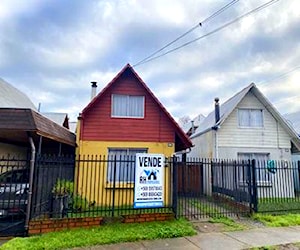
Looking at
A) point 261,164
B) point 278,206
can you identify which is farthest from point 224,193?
point 261,164

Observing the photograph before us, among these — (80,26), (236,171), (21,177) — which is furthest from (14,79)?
(236,171)

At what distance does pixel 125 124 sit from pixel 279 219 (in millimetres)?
7190

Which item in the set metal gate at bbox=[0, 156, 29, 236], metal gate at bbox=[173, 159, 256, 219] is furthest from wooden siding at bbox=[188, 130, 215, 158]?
metal gate at bbox=[0, 156, 29, 236]

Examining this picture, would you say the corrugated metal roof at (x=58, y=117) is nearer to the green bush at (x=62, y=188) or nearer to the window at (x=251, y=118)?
the green bush at (x=62, y=188)

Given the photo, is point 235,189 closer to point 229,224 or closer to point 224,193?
point 224,193

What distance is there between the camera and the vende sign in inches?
324

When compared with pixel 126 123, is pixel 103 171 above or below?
below

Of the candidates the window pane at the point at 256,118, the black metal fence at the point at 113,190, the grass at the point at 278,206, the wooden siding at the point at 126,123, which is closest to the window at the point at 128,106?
the wooden siding at the point at 126,123

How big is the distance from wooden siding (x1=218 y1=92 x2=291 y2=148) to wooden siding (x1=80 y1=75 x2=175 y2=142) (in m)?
4.10

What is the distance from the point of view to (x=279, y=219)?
876 cm

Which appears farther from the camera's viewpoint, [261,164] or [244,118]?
[244,118]

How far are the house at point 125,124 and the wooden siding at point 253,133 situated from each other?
3.37 metres

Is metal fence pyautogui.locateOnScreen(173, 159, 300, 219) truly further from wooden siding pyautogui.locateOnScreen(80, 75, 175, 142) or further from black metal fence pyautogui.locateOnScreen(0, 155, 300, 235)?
wooden siding pyautogui.locateOnScreen(80, 75, 175, 142)

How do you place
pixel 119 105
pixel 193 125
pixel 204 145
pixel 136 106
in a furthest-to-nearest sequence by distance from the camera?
1. pixel 193 125
2. pixel 204 145
3. pixel 136 106
4. pixel 119 105
